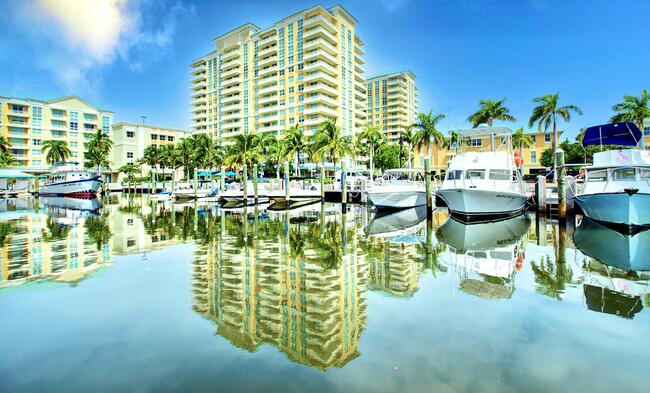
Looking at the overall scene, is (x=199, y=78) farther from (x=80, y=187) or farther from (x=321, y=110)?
(x=80, y=187)

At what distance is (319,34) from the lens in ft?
280

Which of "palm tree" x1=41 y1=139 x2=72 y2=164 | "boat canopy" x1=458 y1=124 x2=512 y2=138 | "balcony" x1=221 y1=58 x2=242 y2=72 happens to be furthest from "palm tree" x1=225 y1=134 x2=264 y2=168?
"balcony" x1=221 y1=58 x2=242 y2=72

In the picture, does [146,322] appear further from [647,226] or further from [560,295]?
[647,226]

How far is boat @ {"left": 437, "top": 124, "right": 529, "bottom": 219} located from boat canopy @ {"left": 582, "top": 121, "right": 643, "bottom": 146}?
518 cm

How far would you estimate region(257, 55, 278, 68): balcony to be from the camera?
93625 mm

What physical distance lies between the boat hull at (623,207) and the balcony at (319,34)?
247ft

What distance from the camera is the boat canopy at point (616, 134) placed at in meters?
23.3

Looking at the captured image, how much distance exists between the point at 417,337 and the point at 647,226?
19885 millimetres

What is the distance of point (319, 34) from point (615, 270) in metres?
83.8

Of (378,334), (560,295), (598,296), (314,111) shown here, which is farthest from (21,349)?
(314,111)

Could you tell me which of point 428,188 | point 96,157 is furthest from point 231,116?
point 428,188

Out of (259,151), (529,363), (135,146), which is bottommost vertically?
(529,363)

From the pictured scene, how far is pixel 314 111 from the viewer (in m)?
85.2

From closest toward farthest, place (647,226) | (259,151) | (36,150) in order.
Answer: (647,226) < (259,151) < (36,150)
